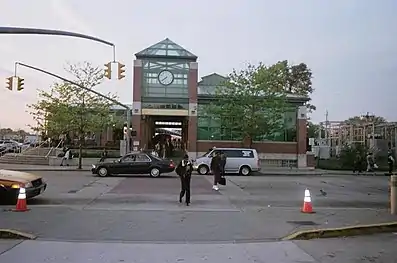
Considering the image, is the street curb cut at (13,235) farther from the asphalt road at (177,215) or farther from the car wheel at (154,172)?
the car wheel at (154,172)

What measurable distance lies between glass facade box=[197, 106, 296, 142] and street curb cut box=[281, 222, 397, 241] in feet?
116

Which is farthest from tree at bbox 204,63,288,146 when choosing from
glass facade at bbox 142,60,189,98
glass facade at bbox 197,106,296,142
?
glass facade at bbox 142,60,189,98

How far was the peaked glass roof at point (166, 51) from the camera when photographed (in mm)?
48281

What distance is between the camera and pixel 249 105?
4509cm

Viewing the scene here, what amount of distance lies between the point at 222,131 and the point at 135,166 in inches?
720

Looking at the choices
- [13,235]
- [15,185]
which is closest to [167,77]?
[15,185]

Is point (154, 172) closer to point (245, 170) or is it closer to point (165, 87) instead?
point (245, 170)

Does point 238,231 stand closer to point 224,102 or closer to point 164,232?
point 164,232

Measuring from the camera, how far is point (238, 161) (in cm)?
3525

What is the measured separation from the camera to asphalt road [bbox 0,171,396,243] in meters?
10.9

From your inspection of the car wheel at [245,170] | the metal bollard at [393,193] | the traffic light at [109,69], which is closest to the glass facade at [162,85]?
the car wheel at [245,170]

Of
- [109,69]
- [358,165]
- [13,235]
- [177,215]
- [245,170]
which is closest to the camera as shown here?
[13,235]

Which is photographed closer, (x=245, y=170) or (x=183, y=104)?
(x=245, y=170)

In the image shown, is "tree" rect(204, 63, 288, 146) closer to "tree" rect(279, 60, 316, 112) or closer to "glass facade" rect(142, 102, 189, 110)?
"glass facade" rect(142, 102, 189, 110)
